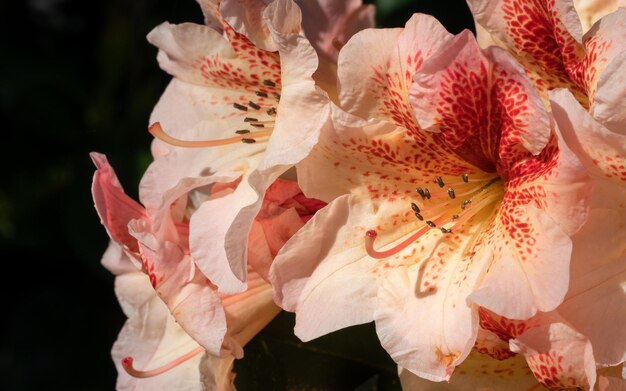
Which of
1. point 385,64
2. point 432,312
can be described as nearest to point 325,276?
point 432,312

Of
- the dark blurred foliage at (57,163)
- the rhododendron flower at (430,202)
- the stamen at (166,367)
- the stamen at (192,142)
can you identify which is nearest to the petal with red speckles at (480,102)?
the rhododendron flower at (430,202)

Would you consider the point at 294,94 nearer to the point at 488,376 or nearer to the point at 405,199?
the point at 405,199

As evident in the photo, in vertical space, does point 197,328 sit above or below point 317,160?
below

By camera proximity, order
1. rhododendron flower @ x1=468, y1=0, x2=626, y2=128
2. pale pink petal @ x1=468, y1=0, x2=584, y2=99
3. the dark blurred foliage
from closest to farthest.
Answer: rhododendron flower @ x1=468, y1=0, x2=626, y2=128, pale pink petal @ x1=468, y1=0, x2=584, y2=99, the dark blurred foliage

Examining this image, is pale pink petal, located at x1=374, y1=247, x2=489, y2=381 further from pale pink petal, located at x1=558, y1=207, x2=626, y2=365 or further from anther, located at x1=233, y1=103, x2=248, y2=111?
anther, located at x1=233, y1=103, x2=248, y2=111

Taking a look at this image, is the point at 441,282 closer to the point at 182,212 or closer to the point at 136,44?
the point at 182,212

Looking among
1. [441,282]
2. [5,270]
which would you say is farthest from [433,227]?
[5,270]

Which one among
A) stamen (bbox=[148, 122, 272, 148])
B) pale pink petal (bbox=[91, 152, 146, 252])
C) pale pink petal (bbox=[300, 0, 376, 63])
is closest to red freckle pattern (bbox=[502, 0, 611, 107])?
pale pink petal (bbox=[300, 0, 376, 63])
